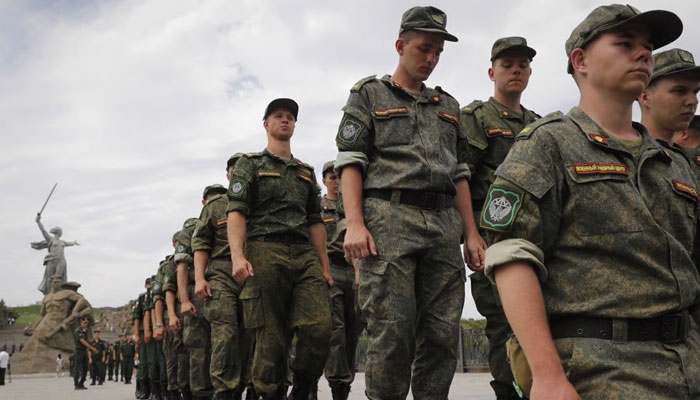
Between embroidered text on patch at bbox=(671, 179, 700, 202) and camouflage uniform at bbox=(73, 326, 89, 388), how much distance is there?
1995 cm

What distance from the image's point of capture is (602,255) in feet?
6.89

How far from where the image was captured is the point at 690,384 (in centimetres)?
201

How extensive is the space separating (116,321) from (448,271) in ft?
175

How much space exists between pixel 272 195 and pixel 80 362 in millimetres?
17417

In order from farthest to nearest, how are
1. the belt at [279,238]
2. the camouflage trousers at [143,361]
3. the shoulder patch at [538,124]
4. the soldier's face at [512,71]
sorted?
the camouflage trousers at [143,361] → the belt at [279,238] → the soldier's face at [512,71] → the shoulder patch at [538,124]

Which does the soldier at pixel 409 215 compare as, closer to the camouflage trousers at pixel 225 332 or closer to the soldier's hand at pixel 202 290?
the camouflage trousers at pixel 225 332

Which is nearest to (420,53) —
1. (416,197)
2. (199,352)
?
(416,197)

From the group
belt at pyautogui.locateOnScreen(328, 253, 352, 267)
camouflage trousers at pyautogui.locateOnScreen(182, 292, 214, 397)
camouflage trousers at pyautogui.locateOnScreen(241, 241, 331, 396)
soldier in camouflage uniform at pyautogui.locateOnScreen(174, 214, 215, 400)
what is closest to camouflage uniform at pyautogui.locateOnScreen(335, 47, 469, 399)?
camouflage trousers at pyautogui.locateOnScreen(241, 241, 331, 396)

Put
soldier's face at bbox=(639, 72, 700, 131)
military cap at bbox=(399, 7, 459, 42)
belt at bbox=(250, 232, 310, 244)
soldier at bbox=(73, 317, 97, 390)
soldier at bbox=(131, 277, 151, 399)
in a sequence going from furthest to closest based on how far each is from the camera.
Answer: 1. soldier at bbox=(73, 317, 97, 390)
2. soldier at bbox=(131, 277, 151, 399)
3. belt at bbox=(250, 232, 310, 244)
4. military cap at bbox=(399, 7, 459, 42)
5. soldier's face at bbox=(639, 72, 700, 131)

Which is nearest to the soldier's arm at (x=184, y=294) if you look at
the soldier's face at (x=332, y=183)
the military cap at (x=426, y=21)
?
the soldier's face at (x=332, y=183)

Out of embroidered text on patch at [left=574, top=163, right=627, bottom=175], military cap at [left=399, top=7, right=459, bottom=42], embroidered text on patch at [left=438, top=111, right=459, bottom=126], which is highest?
military cap at [left=399, top=7, right=459, bottom=42]

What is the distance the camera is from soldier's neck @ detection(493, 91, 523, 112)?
522cm

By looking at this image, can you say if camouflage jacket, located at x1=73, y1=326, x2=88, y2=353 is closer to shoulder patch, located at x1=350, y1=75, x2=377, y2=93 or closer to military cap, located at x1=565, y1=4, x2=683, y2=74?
shoulder patch, located at x1=350, y1=75, x2=377, y2=93

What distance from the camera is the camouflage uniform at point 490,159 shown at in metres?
4.73
